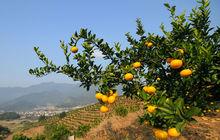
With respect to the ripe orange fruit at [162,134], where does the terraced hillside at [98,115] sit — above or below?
above

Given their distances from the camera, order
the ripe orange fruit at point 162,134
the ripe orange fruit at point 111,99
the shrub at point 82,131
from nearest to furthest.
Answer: the ripe orange fruit at point 162,134
the ripe orange fruit at point 111,99
the shrub at point 82,131

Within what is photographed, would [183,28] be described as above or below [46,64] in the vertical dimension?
above

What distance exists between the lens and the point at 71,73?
20.0 ft

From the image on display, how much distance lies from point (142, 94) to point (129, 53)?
2.00 m

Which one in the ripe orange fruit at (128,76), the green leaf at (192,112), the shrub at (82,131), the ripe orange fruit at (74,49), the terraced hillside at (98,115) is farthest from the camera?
the terraced hillside at (98,115)

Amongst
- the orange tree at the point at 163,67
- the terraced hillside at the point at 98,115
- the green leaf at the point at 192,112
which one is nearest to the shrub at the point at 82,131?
the terraced hillside at the point at 98,115

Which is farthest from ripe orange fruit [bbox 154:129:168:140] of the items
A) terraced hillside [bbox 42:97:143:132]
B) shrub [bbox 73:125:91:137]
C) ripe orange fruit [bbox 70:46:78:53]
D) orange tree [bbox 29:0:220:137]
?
shrub [bbox 73:125:91:137]

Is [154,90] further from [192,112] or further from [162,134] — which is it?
[192,112]

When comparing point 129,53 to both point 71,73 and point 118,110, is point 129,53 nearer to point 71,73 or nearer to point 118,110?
point 71,73

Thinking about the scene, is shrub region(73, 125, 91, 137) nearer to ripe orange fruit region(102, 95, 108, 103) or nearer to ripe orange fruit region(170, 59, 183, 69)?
ripe orange fruit region(102, 95, 108, 103)

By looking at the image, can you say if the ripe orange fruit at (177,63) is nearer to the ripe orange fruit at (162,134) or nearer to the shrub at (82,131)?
the ripe orange fruit at (162,134)

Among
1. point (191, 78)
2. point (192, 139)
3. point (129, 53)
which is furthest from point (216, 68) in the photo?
point (192, 139)

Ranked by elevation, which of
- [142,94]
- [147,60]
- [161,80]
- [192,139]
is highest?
[147,60]

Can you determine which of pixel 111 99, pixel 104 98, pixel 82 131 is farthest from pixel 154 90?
pixel 82 131
